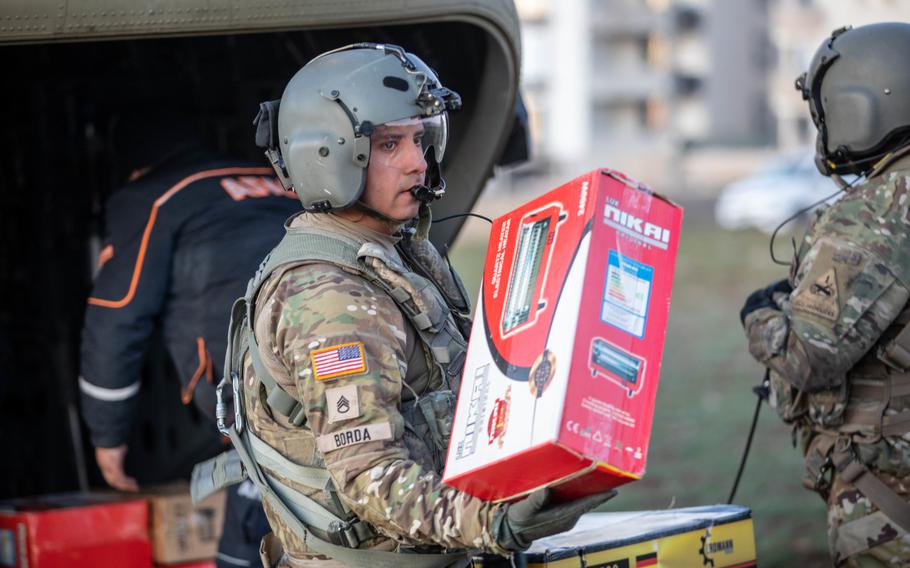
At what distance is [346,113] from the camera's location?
3014mm

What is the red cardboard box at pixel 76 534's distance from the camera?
193 inches

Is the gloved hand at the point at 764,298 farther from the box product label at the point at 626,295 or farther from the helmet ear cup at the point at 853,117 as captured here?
the box product label at the point at 626,295

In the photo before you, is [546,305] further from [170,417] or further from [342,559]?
[170,417]

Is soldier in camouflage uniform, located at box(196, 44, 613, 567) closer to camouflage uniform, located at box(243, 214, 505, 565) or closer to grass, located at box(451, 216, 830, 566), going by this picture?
camouflage uniform, located at box(243, 214, 505, 565)

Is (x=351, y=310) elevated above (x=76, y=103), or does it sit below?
below

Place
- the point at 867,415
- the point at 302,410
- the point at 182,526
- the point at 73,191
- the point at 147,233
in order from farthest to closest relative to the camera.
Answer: the point at 73,191 < the point at 182,526 < the point at 147,233 < the point at 867,415 < the point at 302,410

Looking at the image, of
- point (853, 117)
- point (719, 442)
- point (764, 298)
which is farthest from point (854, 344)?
point (719, 442)

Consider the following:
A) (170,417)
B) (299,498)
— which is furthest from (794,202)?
(299,498)

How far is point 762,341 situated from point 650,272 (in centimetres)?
144

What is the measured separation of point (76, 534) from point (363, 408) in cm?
264

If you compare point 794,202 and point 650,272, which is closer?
point 650,272

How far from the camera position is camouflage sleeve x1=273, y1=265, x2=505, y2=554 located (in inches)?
105

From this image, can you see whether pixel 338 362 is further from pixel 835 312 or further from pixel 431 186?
pixel 835 312

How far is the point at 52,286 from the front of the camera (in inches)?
229
